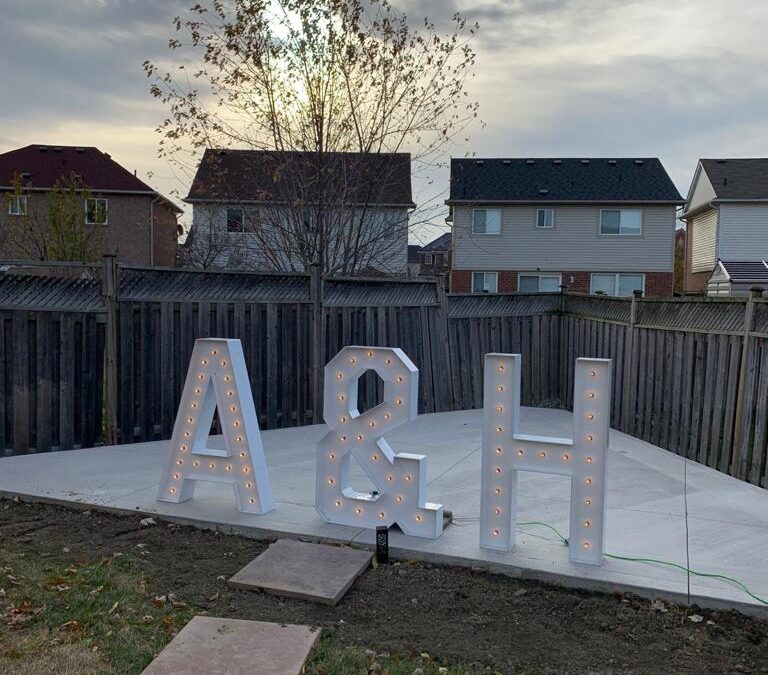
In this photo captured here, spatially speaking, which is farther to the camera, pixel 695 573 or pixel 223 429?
pixel 223 429

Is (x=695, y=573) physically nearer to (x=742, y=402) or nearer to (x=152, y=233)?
(x=742, y=402)

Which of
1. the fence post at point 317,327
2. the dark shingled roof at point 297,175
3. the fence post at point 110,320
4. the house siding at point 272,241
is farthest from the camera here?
the house siding at point 272,241

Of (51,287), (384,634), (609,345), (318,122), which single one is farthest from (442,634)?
(318,122)

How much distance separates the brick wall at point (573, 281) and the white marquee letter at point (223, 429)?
22487 mm

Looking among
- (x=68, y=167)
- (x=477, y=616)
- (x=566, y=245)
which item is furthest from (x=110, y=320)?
(x=68, y=167)

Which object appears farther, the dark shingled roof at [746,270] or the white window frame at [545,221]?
the white window frame at [545,221]

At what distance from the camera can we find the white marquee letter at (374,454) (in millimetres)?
4570

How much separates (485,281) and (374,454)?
23255 millimetres

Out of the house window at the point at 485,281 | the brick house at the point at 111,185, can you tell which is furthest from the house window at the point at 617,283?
the brick house at the point at 111,185

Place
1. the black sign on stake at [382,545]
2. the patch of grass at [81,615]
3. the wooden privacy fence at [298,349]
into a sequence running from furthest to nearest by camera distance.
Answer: the wooden privacy fence at [298,349]
the black sign on stake at [382,545]
the patch of grass at [81,615]

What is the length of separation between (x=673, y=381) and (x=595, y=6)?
5488 mm

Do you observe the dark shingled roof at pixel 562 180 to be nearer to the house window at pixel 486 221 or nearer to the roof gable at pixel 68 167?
the house window at pixel 486 221

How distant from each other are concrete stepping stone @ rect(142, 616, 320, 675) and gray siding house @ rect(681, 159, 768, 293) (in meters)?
26.4

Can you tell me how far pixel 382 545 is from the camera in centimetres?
436
